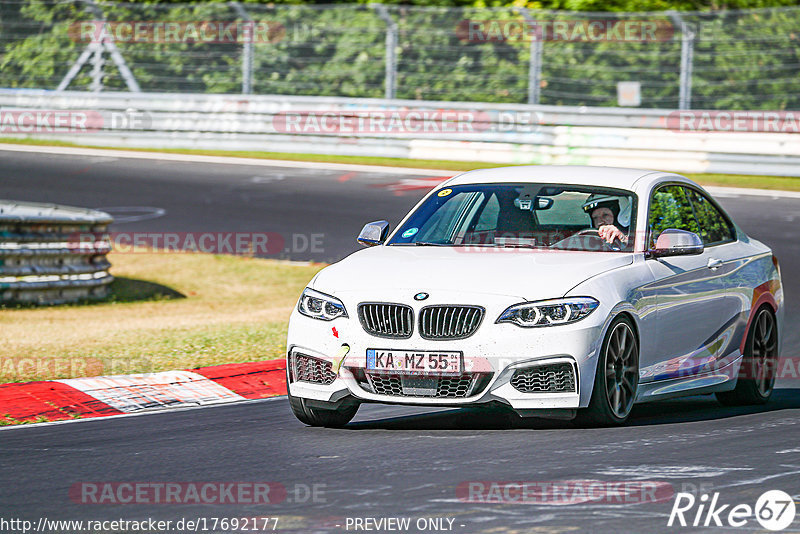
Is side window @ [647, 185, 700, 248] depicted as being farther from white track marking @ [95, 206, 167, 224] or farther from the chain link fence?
the chain link fence

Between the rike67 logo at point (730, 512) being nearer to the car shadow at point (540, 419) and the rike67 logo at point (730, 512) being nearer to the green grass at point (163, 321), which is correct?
the car shadow at point (540, 419)

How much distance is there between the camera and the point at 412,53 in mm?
26000

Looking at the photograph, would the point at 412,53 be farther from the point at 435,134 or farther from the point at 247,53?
the point at 247,53

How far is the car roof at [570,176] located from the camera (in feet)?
28.8

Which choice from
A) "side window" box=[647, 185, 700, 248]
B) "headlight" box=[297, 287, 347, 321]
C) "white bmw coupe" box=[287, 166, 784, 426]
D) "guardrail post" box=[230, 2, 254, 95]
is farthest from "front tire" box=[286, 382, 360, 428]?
"guardrail post" box=[230, 2, 254, 95]

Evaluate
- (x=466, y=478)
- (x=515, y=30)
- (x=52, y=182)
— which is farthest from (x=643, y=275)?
(x=515, y=30)

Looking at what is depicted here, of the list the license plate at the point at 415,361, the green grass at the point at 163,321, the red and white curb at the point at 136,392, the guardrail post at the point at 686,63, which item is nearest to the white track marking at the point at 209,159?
the guardrail post at the point at 686,63

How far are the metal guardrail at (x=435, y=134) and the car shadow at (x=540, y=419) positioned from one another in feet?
45.7

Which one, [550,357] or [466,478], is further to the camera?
[550,357]

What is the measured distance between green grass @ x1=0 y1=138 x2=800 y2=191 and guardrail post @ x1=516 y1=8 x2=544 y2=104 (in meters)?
1.49

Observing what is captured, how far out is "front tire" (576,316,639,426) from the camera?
7.60 metres

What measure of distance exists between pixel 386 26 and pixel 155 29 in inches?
209

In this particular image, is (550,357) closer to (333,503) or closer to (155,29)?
Result: (333,503)

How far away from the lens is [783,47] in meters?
23.8
